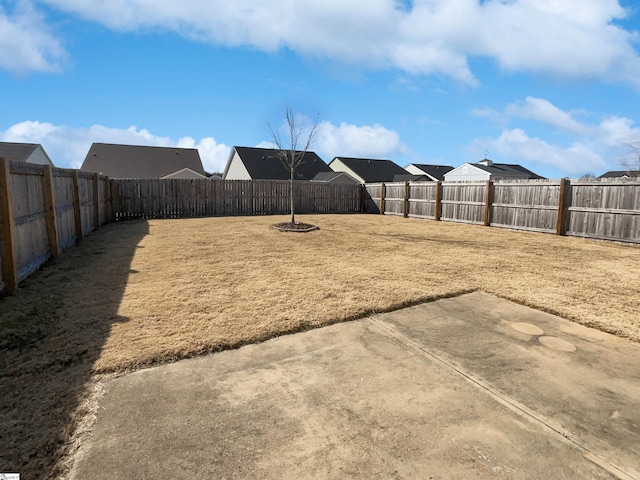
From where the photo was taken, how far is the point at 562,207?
10.3m

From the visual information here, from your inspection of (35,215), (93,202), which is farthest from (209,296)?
(93,202)

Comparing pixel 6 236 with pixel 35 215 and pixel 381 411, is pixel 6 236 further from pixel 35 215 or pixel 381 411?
pixel 381 411

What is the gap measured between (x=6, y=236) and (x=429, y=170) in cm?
4121

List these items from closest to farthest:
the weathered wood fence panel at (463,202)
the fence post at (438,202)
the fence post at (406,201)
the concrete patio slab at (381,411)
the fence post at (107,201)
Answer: the concrete patio slab at (381,411)
the fence post at (107,201)
the weathered wood fence panel at (463,202)
the fence post at (438,202)
the fence post at (406,201)

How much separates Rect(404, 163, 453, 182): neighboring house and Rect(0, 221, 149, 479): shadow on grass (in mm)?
38650

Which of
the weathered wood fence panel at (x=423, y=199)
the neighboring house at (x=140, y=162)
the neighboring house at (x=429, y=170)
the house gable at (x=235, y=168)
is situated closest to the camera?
the weathered wood fence panel at (x=423, y=199)

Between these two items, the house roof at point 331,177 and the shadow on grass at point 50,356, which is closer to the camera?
the shadow on grass at point 50,356

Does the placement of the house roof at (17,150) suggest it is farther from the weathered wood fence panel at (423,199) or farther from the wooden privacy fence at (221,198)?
the weathered wood fence panel at (423,199)

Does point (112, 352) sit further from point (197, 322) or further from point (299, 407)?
point (299, 407)

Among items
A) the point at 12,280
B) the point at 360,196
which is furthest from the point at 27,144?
the point at 12,280

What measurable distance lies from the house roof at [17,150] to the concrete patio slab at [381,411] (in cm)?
3018

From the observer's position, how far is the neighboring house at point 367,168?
115 feet

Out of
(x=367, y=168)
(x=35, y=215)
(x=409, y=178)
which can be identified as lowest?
(x=35, y=215)

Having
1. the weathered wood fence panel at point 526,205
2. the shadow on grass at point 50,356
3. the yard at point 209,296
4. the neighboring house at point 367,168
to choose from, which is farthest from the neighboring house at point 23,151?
the weathered wood fence panel at point 526,205
